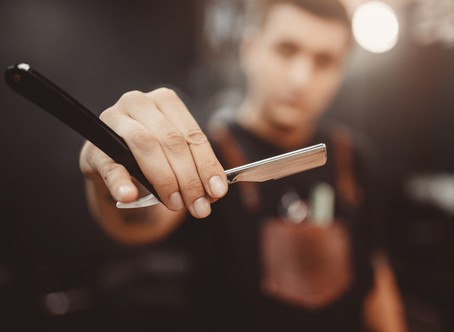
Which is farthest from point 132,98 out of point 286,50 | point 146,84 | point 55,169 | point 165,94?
point 55,169

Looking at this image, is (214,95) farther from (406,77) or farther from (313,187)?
(313,187)

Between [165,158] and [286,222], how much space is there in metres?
0.77

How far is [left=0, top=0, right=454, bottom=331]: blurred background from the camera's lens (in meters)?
1.67

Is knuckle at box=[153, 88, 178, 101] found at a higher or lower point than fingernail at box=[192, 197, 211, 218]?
higher

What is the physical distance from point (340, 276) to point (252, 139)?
1.48ft

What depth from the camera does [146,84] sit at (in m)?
1.78

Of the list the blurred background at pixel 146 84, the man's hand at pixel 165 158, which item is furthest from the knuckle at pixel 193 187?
the blurred background at pixel 146 84

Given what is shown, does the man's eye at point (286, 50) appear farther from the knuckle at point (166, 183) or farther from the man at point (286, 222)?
the knuckle at point (166, 183)

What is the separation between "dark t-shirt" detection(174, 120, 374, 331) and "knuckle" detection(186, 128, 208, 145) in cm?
56

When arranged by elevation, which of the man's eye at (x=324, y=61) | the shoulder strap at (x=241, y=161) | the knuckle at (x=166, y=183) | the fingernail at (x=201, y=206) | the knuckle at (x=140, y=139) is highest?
the knuckle at (x=140, y=139)

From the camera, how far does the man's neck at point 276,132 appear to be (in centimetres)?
116

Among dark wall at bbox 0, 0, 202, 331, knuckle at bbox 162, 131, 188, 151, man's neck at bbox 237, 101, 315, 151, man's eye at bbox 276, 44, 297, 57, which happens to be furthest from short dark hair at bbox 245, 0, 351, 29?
knuckle at bbox 162, 131, 188, 151

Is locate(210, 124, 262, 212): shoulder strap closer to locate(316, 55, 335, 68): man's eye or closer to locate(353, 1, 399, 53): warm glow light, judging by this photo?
locate(316, 55, 335, 68): man's eye

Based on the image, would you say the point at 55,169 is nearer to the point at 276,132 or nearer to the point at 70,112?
the point at 276,132
